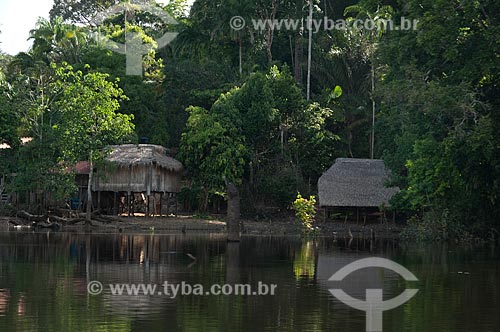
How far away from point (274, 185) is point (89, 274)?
26.2 meters

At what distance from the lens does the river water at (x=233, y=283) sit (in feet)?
57.6

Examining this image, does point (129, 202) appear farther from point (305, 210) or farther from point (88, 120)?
point (305, 210)

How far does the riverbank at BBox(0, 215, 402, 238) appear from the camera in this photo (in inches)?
1851

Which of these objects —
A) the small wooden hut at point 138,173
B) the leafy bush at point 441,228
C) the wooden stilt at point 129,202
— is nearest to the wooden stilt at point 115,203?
the small wooden hut at point 138,173

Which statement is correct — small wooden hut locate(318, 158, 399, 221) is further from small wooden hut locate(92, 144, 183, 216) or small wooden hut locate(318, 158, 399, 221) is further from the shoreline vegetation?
small wooden hut locate(92, 144, 183, 216)

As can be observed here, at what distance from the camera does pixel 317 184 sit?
53.1 meters

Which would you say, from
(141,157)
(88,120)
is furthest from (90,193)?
(88,120)

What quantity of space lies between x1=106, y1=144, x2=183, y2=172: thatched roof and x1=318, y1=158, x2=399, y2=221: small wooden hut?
8.33m

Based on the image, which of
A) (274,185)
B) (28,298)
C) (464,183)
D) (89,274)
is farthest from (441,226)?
(28,298)

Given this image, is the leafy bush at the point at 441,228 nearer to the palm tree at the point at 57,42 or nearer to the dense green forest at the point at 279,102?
the dense green forest at the point at 279,102

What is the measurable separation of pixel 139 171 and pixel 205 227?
19.0 feet

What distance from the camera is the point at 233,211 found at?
1471 inches

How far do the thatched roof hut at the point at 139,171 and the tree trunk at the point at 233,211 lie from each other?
43.3 feet

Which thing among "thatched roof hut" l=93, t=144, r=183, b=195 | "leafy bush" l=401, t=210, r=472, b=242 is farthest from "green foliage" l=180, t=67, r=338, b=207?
"leafy bush" l=401, t=210, r=472, b=242
